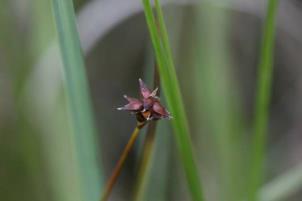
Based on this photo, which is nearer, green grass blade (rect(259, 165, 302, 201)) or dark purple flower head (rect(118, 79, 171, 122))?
dark purple flower head (rect(118, 79, 171, 122))

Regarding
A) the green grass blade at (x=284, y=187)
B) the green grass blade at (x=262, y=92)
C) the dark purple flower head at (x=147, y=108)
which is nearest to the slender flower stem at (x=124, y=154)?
the dark purple flower head at (x=147, y=108)

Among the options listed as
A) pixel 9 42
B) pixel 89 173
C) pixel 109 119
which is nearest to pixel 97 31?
pixel 9 42

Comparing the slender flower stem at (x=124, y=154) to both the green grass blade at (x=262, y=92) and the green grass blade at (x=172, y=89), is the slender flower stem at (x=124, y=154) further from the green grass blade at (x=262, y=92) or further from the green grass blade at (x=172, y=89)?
the green grass blade at (x=262, y=92)

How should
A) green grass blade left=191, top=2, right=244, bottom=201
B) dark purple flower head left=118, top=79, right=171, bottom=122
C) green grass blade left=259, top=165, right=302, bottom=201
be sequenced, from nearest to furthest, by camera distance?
→ 1. dark purple flower head left=118, top=79, right=171, bottom=122
2. green grass blade left=259, top=165, right=302, bottom=201
3. green grass blade left=191, top=2, right=244, bottom=201

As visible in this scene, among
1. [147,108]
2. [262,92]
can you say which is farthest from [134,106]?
[262,92]

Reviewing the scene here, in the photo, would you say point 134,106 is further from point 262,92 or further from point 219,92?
point 219,92

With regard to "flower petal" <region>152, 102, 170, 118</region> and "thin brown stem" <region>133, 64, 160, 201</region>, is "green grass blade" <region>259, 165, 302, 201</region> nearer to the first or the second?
"thin brown stem" <region>133, 64, 160, 201</region>

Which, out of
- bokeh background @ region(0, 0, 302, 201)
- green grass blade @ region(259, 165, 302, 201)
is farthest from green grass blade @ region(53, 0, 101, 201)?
green grass blade @ region(259, 165, 302, 201)
